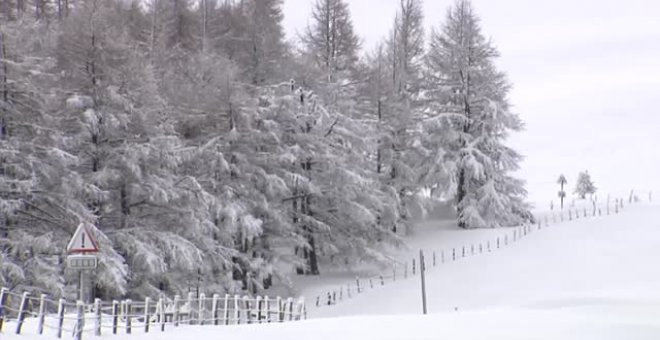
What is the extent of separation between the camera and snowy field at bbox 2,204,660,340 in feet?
46.0

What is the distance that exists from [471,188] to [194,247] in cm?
2187

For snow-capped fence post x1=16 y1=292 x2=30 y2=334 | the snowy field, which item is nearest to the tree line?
the snowy field

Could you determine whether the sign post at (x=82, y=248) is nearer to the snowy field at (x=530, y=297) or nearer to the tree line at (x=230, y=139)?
the snowy field at (x=530, y=297)

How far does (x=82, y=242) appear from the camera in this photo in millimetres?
10977

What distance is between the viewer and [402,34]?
4362 centimetres

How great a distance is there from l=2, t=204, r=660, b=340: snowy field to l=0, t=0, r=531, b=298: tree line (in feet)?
12.7

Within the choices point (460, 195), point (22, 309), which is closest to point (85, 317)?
point (22, 309)

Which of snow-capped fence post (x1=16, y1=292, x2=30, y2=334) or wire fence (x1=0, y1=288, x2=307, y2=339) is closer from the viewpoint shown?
snow-capped fence post (x1=16, y1=292, x2=30, y2=334)

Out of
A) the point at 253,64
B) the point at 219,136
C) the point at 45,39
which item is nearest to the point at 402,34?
the point at 253,64

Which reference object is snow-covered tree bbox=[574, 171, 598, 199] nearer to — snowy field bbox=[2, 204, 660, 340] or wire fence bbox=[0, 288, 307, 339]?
snowy field bbox=[2, 204, 660, 340]

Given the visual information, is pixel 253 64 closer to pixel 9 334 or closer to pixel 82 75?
pixel 82 75

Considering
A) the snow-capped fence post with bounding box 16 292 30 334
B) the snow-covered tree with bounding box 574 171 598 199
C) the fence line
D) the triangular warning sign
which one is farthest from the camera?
the snow-covered tree with bounding box 574 171 598 199

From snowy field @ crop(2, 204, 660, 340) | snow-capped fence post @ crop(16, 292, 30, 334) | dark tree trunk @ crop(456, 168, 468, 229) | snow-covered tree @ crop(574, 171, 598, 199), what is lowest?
snowy field @ crop(2, 204, 660, 340)

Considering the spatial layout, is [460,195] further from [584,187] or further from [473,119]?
[584,187]
